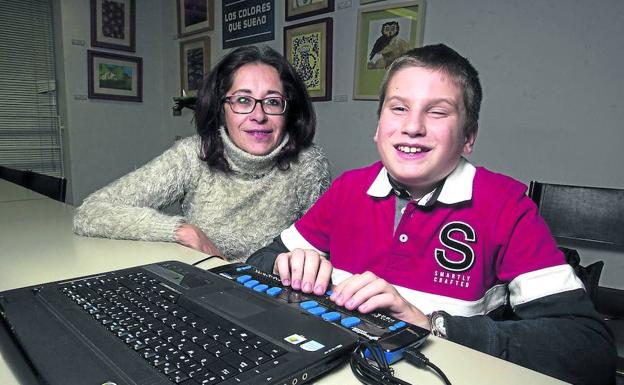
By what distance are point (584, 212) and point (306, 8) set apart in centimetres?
180

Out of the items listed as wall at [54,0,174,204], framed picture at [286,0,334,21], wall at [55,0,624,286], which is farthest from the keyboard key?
wall at [54,0,174,204]

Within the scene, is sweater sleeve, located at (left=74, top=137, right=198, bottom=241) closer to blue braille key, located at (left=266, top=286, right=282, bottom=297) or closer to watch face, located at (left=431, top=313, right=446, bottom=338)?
blue braille key, located at (left=266, top=286, right=282, bottom=297)

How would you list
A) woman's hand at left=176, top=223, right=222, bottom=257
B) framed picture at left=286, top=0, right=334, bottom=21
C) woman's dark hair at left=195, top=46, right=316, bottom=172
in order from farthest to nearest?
framed picture at left=286, top=0, right=334, bottom=21, woman's dark hair at left=195, top=46, right=316, bottom=172, woman's hand at left=176, top=223, right=222, bottom=257

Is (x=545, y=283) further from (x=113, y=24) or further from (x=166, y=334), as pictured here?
(x=113, y=24)

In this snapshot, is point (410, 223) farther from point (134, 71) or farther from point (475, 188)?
point (134, 71)

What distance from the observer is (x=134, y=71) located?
3.42 meters

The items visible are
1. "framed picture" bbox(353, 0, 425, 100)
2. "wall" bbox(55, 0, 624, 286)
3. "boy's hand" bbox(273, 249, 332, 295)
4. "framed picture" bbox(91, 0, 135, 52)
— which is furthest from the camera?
"framed picture" bbox(91, 0, 135, 52)

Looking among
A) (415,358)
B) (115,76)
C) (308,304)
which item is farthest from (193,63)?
(415,358)

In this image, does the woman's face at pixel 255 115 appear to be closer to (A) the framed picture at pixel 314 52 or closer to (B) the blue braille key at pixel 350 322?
(B) the blue braille key at pixel 350 322

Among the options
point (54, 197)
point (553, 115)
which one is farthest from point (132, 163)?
point (553, 115)

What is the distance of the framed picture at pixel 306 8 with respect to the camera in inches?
89.9

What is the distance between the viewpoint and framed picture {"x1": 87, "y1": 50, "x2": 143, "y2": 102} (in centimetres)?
321

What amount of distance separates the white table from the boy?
0.30 ft

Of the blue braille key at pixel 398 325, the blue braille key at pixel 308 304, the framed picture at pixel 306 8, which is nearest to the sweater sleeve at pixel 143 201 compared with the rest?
the blue braille key at pixel 308 304
